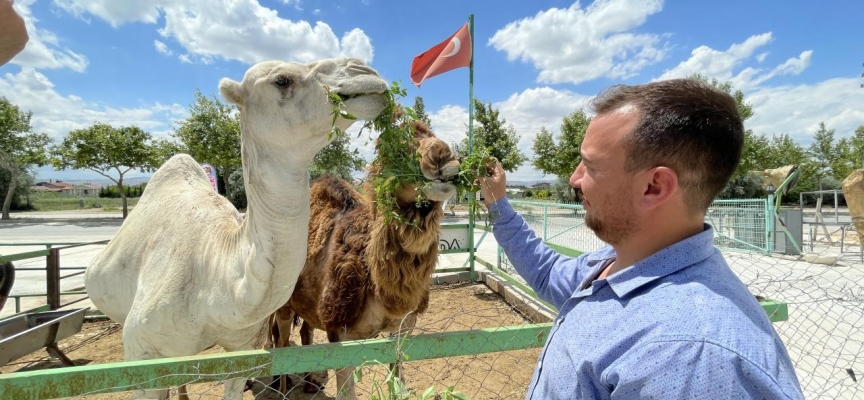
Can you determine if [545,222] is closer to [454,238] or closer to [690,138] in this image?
[454,238]

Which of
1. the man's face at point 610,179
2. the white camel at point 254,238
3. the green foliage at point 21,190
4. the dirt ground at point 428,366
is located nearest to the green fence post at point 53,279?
→ the dirt ground at point 428,366

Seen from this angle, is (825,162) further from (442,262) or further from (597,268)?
(597,268)

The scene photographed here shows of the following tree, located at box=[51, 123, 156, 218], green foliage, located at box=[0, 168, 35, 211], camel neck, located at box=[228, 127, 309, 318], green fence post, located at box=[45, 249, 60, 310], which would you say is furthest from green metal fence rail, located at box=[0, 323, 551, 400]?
green foliage, located at box=[0, 168, 35, 211]

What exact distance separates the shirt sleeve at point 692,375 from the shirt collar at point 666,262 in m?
0.17

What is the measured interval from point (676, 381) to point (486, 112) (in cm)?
2414

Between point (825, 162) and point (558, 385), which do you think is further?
point (825, 162)

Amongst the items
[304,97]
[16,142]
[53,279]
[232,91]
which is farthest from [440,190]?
[16,142]

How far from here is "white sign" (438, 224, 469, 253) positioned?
821 cm

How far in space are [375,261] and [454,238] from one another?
539 centimetres

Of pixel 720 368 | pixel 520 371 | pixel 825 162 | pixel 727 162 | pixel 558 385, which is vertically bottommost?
pixel 520 371

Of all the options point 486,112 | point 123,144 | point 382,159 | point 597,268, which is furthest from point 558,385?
point 123,144

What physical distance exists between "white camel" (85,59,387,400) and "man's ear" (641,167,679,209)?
4.29ft

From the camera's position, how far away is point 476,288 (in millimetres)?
8062

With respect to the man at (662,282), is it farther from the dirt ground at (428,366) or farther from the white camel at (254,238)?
the dirt ground at (428,366)
